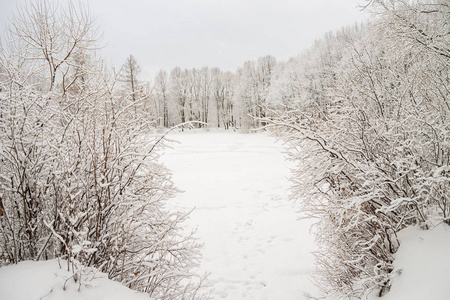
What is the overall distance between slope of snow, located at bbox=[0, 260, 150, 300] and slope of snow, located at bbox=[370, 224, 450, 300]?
2.61 meters

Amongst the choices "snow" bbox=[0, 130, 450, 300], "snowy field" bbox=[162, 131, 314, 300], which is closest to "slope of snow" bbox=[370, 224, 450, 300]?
"snow" bbox=[0, 130, 450, 300]

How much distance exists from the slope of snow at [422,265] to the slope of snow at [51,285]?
2.61m

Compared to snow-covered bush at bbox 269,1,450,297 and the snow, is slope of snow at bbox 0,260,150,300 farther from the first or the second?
snow-covered bush at bbox 269,1,450,297

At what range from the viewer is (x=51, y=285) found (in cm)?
182

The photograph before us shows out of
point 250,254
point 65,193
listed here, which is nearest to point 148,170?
point 65,193

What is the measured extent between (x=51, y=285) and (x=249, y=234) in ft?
A: 17.5

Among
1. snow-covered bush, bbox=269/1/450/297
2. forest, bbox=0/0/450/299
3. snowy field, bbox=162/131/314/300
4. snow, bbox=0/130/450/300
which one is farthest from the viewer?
snowy field, bbox=162/131/314/300

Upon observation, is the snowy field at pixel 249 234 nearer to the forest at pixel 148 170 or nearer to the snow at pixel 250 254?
the snow at pixel 250 254

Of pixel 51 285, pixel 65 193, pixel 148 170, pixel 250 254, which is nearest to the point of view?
pixel 51 285

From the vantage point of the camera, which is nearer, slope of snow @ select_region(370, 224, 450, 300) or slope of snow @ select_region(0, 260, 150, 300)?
slope of snow @ select_region(0, 260, 150, 300)

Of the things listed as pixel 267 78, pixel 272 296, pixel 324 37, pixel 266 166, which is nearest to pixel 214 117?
pixel 267 78

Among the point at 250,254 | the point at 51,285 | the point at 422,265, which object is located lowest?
the point at 250,254

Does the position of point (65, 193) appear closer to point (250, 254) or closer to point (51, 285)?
point (51, 285)

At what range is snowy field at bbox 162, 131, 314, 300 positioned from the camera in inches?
176
